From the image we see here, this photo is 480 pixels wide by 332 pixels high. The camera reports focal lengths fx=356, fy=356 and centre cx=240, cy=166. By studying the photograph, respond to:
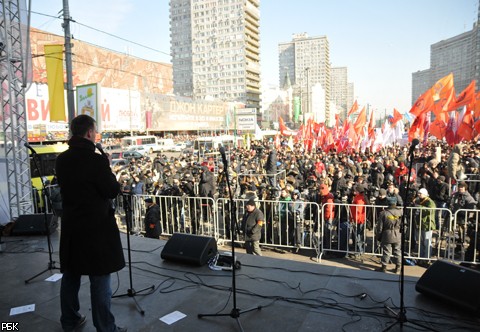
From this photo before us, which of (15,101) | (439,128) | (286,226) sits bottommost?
(286,226)

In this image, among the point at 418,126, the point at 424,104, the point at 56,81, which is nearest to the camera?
the point at 56,81

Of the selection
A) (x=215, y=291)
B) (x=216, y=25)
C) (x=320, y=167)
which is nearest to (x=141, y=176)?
(x=320, y=167)

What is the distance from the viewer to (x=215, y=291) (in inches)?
172

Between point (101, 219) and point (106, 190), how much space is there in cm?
→ 26

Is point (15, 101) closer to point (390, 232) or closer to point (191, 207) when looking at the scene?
point (191, 207)

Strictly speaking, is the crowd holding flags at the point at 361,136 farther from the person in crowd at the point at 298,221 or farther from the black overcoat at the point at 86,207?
the black overcoat at the point at 86,207

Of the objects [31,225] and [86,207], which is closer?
[86,207]

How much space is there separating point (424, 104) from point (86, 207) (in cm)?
1568

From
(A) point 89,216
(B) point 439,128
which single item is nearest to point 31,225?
(A) point 89,216

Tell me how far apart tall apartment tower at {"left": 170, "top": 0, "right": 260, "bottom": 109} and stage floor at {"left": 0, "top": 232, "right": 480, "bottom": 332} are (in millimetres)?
112389

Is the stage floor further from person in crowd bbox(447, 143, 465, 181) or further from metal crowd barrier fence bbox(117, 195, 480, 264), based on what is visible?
person in crowd bbox(447, 143, 465, 181)

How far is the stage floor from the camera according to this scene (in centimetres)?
353

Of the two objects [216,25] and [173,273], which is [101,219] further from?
[216,25]

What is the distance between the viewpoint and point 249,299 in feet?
13.5
